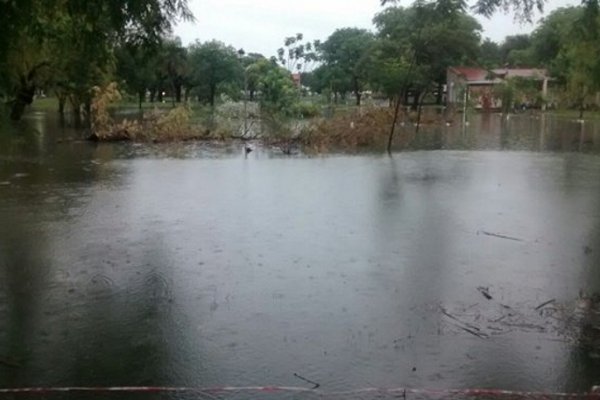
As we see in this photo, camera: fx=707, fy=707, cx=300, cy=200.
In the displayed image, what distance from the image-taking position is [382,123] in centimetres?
3100

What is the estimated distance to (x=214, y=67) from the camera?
82875 mm

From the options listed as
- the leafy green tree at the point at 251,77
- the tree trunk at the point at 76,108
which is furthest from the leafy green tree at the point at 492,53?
the tree trunk at the point at 76,108

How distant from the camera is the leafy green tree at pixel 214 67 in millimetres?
82338

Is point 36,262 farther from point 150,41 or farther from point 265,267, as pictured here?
point 150,41

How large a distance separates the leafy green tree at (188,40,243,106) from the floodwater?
223ft

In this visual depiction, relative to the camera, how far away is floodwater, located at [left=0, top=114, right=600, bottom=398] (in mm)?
5254

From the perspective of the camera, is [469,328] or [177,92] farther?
[177,92]

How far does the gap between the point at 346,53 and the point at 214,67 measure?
18.8 metres

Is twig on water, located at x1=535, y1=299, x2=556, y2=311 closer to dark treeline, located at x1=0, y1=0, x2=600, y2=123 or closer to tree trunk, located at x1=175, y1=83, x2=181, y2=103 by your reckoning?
dark treeline, located at x1=0, y1=0, x2=600, y2=123

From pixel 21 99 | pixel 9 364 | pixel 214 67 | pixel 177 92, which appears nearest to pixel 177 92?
pixel 177 92

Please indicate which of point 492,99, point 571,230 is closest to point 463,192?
point 571,230

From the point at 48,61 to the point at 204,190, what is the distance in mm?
18633

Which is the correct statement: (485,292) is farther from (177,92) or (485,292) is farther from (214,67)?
(177,92)

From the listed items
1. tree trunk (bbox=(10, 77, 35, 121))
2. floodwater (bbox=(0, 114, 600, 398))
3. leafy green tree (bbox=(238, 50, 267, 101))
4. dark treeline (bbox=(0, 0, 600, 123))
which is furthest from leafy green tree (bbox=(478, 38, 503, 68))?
floodwater (bbox=(0, 114, 600, 398))
